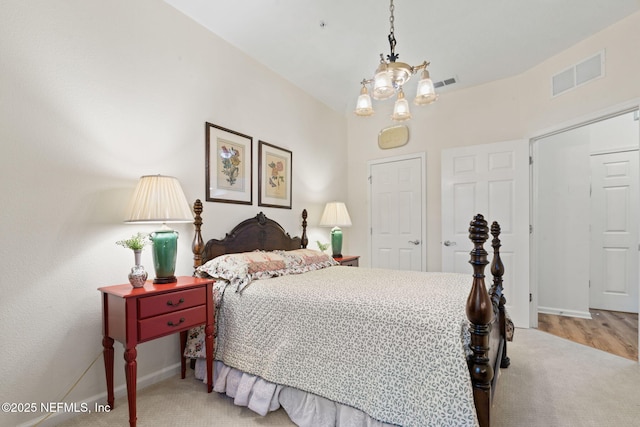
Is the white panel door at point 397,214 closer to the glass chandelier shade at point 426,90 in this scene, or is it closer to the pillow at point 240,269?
the glass chandelier shade at point 426,90

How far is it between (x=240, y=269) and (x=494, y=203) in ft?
9.68

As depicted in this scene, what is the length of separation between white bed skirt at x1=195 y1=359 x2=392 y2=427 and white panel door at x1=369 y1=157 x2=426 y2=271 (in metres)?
2.79

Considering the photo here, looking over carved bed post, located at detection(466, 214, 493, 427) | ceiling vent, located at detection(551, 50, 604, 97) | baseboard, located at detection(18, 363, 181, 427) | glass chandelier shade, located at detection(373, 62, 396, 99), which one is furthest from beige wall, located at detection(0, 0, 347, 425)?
ceiling vent, located at detection(551, 50, 604, 97)

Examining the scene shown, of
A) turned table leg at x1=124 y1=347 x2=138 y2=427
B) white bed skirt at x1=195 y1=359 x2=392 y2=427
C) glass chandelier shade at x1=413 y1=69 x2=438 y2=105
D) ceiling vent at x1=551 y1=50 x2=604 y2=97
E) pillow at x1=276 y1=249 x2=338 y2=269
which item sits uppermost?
ceiling vent at x1=551 y1=50 x2=604 y2=97

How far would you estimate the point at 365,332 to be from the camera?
1.62 m

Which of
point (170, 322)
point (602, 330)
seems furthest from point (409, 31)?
point (602, 330)

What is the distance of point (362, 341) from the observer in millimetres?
1617

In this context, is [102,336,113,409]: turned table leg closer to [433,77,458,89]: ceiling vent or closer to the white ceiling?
the white ceiling

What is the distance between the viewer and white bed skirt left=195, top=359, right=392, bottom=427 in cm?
162

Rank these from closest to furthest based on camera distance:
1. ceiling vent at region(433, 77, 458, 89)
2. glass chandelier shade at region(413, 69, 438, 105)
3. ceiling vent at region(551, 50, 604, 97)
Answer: glass chandelier shade at region(413, 69, 438, 105), ceiling vent at region(551, 50, 604, 97), ceiling vent at region(433, 77, 458, 89)

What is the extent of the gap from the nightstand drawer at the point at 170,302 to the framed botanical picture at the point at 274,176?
1.38 meters

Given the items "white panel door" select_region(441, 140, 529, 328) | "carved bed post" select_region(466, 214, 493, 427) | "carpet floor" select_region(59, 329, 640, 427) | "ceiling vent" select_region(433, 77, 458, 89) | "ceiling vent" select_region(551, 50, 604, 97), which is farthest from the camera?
"ceiling vent" select_region(433, 77, 458, 89)

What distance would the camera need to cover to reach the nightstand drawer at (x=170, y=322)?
5.82 ft

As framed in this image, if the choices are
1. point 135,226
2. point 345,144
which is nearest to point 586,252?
point 345,144
